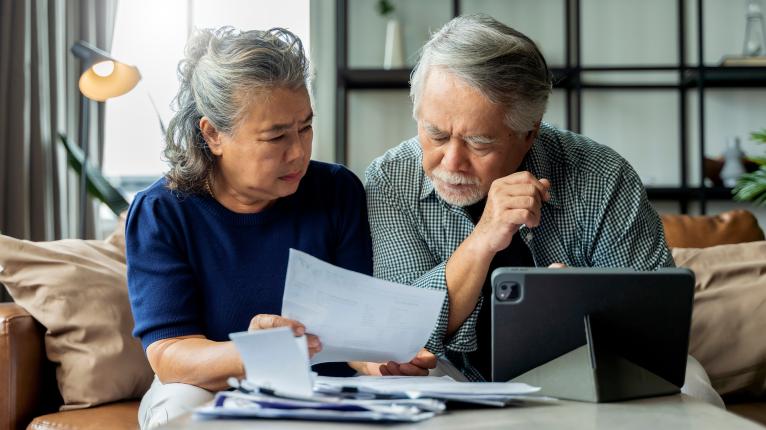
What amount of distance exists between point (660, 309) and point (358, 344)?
0.40m

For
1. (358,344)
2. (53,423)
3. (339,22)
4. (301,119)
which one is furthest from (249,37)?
(339,22)

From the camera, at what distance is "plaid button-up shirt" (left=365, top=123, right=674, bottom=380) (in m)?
1.67

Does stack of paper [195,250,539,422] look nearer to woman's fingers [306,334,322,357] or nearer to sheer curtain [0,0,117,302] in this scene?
woman's fingers [306,334,322,357]

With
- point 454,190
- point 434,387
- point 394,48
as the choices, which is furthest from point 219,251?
point 394,48

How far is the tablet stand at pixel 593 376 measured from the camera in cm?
107

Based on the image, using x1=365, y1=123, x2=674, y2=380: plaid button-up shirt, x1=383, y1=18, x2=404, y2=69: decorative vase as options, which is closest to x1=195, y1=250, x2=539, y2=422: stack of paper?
x1=365, y1=123, x2=674, y2=380: plaid button-up shirt

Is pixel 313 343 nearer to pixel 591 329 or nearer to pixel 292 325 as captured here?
pixel 292 325

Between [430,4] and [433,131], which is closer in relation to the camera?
[433,131]

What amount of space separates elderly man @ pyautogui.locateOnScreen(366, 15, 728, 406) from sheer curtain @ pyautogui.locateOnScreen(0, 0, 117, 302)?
2.35 meters

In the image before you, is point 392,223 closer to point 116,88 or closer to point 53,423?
point 53,423

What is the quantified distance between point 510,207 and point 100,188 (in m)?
2.37

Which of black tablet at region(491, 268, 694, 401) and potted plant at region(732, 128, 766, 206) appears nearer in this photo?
black tablet at region(491, 268, 694, 401)

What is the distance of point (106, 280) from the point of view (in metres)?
2.06

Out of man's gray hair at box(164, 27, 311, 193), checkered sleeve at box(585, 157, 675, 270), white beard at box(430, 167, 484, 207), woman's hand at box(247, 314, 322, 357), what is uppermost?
man's gray hair at box(164, 27, 311, 193)
